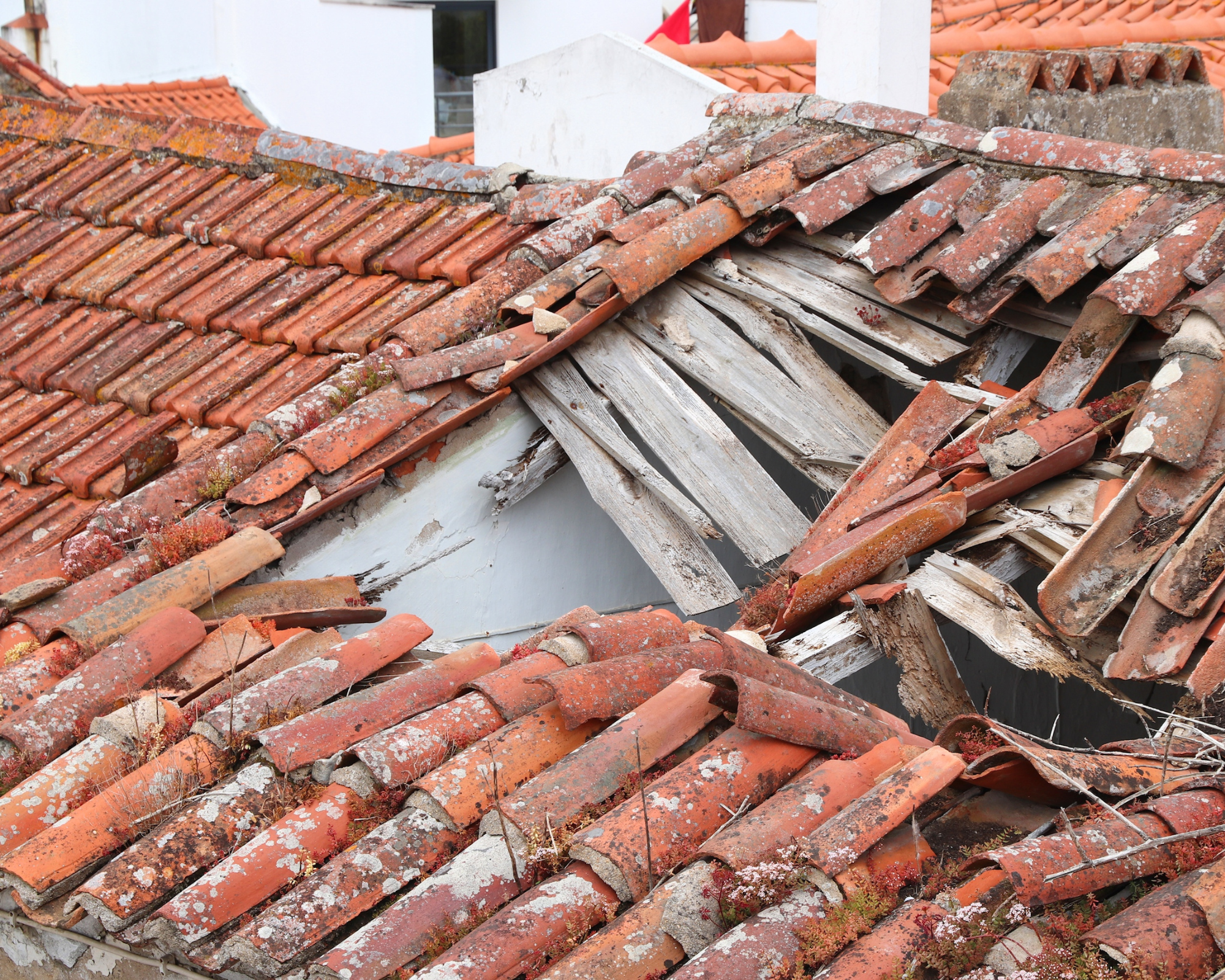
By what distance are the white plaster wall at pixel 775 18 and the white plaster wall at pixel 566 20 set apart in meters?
3.09

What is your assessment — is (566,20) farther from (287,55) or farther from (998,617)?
(998,617)

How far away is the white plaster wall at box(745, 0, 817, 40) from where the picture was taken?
14.3 m

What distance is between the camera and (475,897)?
95.8 inches

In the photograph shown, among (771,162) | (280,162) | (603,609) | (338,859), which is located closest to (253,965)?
(338,859)

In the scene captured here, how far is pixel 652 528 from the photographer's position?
14.3 feet

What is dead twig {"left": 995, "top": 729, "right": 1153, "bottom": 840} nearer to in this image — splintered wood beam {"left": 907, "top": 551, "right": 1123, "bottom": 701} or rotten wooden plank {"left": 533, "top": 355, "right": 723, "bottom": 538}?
splintered wood beam {"left": 907, "top": 551, "right": 1123, "bottom": 701}

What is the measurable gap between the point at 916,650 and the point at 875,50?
4.22 metres

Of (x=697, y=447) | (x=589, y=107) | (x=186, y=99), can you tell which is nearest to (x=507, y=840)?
(x=697, y=447)

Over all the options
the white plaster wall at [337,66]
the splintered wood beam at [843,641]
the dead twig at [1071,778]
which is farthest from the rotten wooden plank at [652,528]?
the white plaster wall at [337,66]

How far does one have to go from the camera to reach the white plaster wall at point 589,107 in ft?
28.4

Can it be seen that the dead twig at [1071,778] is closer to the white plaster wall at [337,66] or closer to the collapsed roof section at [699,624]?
the collapsed roof section at [699,624]

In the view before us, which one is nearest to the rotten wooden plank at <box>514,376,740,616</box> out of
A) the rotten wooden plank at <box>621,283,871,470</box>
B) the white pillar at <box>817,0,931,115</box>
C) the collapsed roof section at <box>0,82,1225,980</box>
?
the collapsed roof section at <box>0,82,1225,980</box>

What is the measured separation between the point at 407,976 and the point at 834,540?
187 centimetres

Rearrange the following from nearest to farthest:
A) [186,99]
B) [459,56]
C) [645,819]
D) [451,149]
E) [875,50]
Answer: [645,819]
[875,50]
[451,149]
[186,99]
[459,56]
